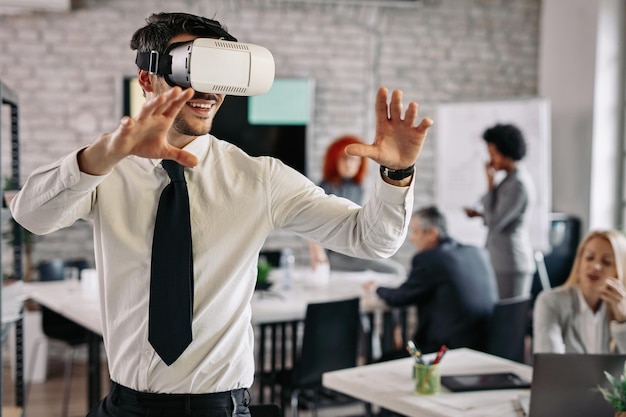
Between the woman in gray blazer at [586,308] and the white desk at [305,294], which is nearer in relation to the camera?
the woman in gray blazer at [586,308]

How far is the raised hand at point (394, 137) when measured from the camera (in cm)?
153

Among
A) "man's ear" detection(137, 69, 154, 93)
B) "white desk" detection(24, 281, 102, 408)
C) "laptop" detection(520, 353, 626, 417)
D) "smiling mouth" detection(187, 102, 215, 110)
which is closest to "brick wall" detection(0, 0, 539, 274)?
"white desk" detection(24, 281, 102, 408)

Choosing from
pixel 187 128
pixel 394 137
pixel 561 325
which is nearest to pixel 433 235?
pixel 561 325

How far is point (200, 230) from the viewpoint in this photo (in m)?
1.60

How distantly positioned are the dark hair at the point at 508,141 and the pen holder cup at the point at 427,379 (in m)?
2.95

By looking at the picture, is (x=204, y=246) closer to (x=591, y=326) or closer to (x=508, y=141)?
(x=591, y=326)

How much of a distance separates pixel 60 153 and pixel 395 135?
4.53 metres

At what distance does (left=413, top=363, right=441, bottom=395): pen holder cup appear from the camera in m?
2.42

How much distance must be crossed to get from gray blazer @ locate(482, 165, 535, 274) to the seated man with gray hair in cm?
114

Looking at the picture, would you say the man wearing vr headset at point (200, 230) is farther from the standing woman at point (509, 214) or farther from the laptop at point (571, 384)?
the standing woman at point (509, 214)

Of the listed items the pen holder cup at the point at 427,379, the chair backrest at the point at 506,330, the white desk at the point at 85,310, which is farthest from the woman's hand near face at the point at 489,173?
the pen holder cup at the point at 427,379

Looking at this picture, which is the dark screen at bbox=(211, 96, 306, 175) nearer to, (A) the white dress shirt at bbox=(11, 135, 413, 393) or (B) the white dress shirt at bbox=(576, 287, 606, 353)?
(B) the white dress shirt at bbox=(576, 287, 606, 353)

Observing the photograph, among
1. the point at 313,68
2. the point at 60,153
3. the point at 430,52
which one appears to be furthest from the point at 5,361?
the point at 430,52

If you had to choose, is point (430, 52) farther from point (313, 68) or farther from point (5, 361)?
point (5, 361)
